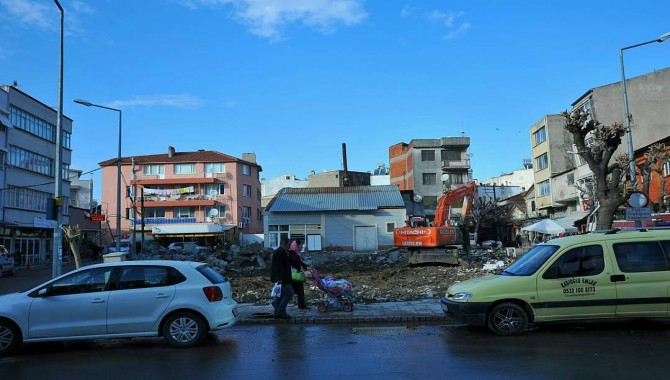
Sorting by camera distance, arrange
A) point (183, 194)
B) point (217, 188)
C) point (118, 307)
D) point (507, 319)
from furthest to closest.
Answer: point (217, 188)
point (183, 194)
point (507, 319)
point (118, 307)

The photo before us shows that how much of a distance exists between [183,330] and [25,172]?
41.5 meters

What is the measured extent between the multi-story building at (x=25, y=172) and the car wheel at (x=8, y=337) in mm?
33381

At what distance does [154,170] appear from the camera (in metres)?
70.1

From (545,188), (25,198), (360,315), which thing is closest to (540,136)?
(545,188)

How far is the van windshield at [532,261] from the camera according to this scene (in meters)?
9.23

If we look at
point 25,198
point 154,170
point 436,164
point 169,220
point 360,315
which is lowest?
point 360,315

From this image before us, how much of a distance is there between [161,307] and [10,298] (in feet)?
8.12

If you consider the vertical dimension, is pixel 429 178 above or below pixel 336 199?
above

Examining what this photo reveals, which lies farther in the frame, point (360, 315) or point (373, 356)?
point (360, 315)

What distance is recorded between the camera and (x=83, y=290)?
28.3 feet

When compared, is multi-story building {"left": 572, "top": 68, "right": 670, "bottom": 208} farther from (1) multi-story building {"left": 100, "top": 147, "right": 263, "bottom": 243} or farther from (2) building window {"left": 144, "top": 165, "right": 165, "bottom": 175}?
(2) building window {"left": 144, "top": 165, "right": 165, "bottom": 175}

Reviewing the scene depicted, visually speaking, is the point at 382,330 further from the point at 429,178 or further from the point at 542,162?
the point at 429,178

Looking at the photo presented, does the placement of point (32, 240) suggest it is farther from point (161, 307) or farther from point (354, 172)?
point (354, 172)

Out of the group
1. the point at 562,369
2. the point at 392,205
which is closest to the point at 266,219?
the point at 392,205
